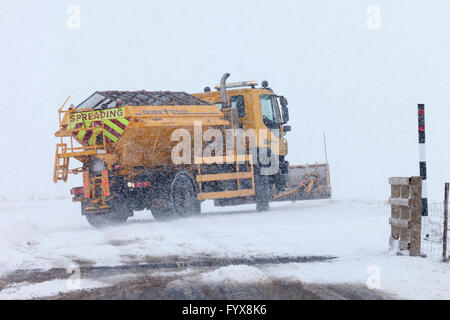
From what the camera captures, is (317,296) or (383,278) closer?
(317,296)

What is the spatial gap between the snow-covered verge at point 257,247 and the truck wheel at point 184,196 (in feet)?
1.48

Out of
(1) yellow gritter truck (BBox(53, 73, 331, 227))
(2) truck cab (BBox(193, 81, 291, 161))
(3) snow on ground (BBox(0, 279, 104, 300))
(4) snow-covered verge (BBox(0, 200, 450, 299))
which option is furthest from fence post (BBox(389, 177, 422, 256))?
(2) truck cab (BBox(193, 81, 291, 161))

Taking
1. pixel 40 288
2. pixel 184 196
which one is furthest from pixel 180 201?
pixel 40 288

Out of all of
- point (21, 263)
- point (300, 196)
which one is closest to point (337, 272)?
point (21, 263)

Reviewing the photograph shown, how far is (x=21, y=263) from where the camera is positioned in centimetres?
888

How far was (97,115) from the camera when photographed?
15.1m

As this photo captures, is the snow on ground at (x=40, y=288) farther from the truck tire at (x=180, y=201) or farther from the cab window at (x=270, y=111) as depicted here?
the cab window at (x=270, y=111)

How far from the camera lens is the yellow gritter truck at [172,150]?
1488cm

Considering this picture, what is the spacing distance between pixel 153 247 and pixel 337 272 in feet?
12.0

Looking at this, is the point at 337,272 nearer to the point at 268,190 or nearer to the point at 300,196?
the point at 268,190

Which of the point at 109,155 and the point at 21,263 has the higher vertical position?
the point at 109,155

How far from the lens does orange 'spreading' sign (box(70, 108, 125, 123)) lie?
48.3 feet

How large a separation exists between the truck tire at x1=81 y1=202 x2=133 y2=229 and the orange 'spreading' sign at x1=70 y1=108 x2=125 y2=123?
1.85m
